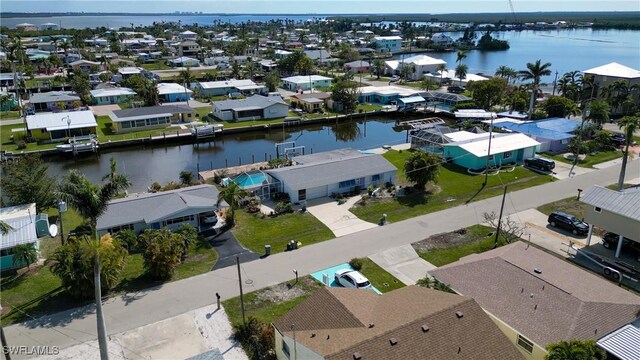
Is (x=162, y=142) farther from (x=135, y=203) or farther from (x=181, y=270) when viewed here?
(x=181, y=270)

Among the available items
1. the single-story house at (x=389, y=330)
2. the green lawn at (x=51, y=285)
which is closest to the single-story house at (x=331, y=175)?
the green lawn at (x=51, y=285)

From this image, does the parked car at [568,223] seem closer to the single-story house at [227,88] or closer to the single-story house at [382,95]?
the single-story house at [382,95]

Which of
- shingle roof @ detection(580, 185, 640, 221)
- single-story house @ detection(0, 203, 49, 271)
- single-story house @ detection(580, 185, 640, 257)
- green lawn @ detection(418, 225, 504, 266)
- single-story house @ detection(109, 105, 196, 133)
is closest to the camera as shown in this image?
single-story house @ detection(0, 203, 49, 271)

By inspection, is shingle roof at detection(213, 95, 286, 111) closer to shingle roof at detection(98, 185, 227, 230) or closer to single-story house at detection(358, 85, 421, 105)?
single-story house at detection(358, 85, 421, 105)

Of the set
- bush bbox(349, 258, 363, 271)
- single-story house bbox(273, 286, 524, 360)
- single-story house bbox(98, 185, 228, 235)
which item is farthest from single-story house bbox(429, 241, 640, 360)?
single-story house bbox(98, 185, 228, 235)

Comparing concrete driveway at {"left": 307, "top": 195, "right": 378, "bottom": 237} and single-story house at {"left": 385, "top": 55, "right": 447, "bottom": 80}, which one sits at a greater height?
single-story house at {"left": 385, "top": 55, "right": 447, "bottom": 80}

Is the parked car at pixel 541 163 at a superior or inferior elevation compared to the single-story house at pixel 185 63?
inferior

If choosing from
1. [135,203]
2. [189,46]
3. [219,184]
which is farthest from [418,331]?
[189,46]
